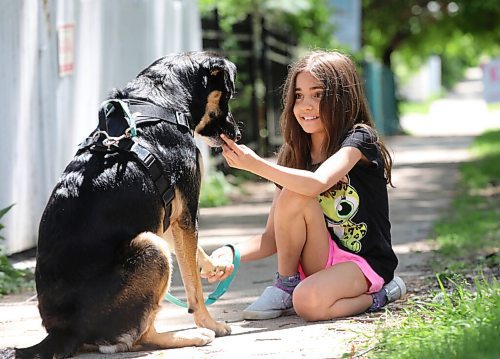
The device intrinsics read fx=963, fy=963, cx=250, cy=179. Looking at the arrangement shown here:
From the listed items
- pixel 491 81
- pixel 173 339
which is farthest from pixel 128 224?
pixel 491 81

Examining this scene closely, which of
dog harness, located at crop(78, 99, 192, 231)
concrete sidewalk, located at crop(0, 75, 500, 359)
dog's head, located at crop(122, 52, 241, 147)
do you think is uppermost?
dog's head, located at crop(122, 52, 241, 147)

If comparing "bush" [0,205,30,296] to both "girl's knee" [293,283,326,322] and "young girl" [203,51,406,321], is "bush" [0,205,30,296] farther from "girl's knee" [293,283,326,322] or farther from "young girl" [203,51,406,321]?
"girl's knee" [293,283,326,322]

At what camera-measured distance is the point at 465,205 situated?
10.2 meters

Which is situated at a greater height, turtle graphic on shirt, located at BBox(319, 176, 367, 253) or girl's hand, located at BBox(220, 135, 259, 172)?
girl's hand, located at BBox(220, 135, 259, 172)

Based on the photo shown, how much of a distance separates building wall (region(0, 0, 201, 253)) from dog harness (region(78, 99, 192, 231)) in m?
2.47

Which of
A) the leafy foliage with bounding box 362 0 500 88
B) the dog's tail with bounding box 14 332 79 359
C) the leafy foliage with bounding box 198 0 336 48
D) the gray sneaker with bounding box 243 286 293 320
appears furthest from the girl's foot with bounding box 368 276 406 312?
the leafy foliage with bounding box 362 0 500 88

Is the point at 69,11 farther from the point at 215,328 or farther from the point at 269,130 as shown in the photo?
the point at 269,130

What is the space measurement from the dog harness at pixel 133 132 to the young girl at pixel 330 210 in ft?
2.22

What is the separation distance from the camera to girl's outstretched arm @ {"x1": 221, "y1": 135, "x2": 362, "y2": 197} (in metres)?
4.59

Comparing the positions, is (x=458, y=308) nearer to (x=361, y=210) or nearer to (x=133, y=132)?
(x=361, y=210)

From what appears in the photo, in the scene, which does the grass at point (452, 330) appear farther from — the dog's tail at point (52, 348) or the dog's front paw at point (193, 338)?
the dog's tail at point (52, 348)

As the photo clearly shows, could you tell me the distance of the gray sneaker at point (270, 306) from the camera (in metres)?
5.02

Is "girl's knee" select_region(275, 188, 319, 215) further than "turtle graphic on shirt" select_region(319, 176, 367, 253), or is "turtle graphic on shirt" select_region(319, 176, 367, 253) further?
"turtle graphic on shirt" select_region(319, 176, 367, 253)

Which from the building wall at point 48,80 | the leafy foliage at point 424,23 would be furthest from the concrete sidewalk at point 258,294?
the leafy foliage at point 424,23
